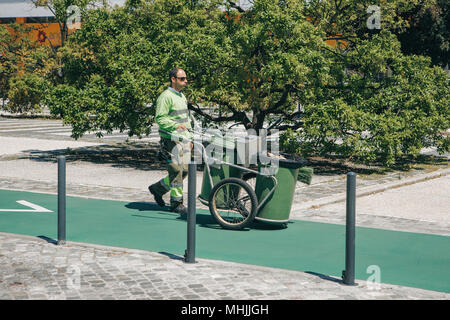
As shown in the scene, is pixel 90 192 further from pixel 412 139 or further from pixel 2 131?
pixel 2 131

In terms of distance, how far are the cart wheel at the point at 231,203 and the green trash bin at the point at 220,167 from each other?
0.23m

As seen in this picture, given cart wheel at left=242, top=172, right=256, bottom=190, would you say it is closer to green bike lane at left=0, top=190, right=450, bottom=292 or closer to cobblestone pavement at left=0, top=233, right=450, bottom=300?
green bike lane at left=0, top=190, right=450, bottom=292

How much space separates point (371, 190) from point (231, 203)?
4091 millimetres

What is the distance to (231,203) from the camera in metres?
8.12

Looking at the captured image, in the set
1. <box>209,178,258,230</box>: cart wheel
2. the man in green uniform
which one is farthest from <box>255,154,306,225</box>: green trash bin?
the man in green uniform

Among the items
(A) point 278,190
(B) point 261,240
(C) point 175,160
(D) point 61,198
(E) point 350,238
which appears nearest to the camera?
(E) point 350,238

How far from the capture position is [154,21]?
49.2ft

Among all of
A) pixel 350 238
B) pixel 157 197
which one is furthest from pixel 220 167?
pixel 350 238

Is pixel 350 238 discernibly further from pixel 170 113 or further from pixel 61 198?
pixel 170 113

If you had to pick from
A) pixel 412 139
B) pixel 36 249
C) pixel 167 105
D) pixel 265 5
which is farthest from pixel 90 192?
pixel 412 139

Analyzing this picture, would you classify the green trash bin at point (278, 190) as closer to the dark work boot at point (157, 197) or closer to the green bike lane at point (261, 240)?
the green bike lane at point (261, 240)

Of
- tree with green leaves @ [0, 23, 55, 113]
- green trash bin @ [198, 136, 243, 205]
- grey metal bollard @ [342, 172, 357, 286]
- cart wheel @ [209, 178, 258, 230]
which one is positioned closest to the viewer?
grey metal bollard @ [342, 172, 357, 286]

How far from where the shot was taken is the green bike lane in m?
6.49

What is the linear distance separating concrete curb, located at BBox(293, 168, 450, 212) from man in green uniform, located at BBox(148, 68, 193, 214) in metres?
1.82
